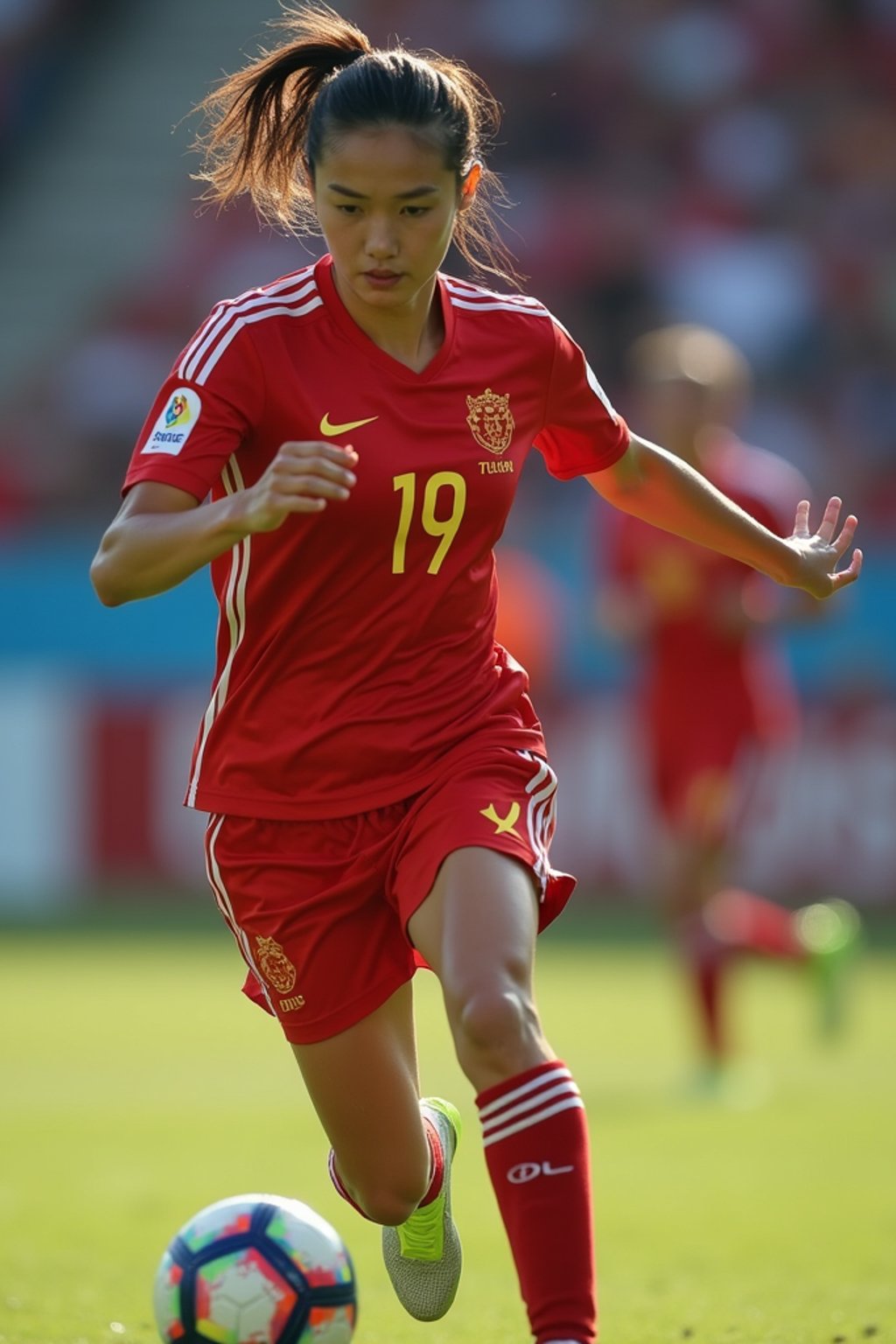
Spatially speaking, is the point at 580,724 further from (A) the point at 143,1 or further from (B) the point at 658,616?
(A) the point at 143,1

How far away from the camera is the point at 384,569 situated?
396 cm

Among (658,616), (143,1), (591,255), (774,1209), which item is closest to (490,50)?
(591,255)

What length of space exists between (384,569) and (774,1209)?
278 cm

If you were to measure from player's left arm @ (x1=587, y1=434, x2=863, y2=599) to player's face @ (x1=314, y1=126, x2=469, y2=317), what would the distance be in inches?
29.6

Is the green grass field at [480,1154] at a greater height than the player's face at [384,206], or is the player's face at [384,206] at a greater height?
the player's face at [384,206]

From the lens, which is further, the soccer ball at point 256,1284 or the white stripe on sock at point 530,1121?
the soccer ball at point 256,1284

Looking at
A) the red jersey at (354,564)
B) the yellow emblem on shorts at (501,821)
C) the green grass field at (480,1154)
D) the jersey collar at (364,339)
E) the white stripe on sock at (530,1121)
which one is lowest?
the green grass field at (480,1154)

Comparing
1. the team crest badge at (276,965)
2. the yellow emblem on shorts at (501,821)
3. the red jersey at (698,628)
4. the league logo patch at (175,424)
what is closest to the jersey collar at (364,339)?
the league logo patch at (175,424)

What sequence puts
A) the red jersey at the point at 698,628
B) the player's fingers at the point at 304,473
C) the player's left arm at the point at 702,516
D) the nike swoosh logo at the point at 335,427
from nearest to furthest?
the player's fingers at the point at 304,473, the nike swoosh logo at the point at 335,427, the player's left arm at the point at 702,516, the red jersey at the point at 698,628

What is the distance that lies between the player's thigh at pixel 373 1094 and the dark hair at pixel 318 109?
1568 mm

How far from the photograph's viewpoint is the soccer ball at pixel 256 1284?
12.5 feet

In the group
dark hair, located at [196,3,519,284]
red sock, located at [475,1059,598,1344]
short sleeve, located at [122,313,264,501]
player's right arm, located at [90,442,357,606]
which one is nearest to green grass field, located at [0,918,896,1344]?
red sock, located at [475,1059,598,1344]

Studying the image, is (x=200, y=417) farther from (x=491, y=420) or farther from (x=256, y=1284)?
(x=256, y=1284)

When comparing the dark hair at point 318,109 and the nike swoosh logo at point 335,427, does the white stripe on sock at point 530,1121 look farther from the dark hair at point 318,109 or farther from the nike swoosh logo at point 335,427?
the dark hair at point 318,109
